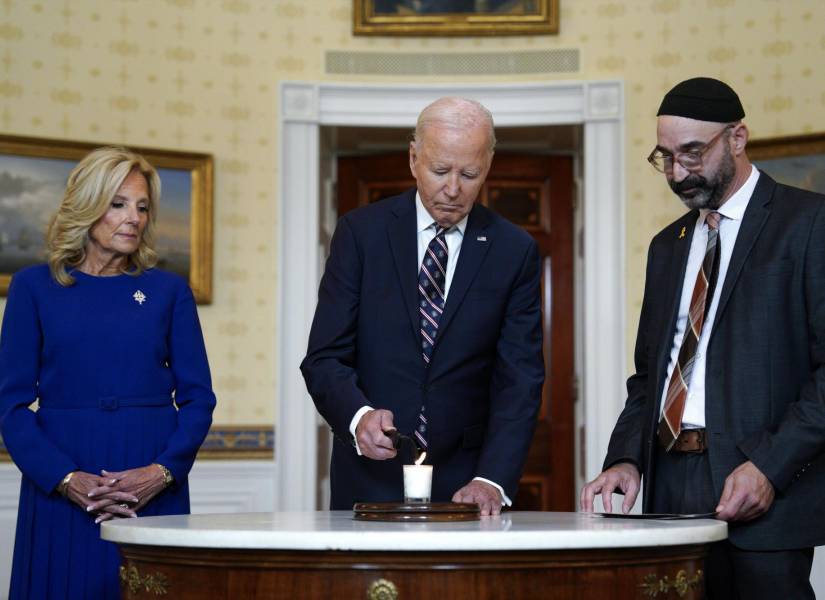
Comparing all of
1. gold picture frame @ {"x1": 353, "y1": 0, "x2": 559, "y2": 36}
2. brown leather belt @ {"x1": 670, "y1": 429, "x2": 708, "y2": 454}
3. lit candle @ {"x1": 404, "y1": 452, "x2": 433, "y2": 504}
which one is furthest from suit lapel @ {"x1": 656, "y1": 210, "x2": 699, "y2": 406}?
gold picture frame @ {"x1": 353, "y1": 0, "x2": 559, "y2": 36}

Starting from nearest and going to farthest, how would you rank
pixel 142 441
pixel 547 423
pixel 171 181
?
pixel 142 441
pixel 171 181
pixel 547 423

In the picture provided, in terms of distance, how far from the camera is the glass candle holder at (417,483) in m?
2.86

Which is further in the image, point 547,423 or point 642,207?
point 547,423

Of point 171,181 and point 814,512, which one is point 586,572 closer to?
point 814,512

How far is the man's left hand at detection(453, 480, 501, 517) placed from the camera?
3078 millimetres

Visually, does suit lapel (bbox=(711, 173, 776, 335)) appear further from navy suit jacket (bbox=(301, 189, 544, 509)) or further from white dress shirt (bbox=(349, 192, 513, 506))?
white dress shirt (bbox=(349, 192, 513, 506))

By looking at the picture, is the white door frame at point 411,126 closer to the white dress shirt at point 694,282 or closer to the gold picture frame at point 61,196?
the gold picture frame at point 61,196

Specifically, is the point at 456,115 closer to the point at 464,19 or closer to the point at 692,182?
the point at 692,182

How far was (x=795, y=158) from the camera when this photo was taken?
6238 millimetres

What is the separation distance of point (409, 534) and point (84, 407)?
1.62 meters

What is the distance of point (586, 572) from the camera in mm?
2465

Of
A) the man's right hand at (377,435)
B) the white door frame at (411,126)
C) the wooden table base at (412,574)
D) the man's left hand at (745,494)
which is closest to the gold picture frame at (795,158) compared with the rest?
the white door frame at (411,126)

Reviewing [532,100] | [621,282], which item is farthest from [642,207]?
[532,100]

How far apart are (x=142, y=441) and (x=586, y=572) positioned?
166cm
